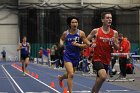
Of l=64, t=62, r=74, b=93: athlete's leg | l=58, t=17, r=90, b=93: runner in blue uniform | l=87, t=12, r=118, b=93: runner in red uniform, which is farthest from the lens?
l=58, t=17, r=90, b=93: runner in blue uniform

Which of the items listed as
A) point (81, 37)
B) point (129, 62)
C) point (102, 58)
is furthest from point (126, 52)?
point (102, 58)

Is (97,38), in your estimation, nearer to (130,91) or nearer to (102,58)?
(102,58)

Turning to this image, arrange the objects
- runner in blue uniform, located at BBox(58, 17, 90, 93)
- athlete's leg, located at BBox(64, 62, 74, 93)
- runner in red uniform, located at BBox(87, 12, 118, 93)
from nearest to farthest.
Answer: runner in red uniform, located at BBox(87, 12, 118, 93) → athlete's leg, located at BBox(64, 62, 74, 93) → runner in blue uniform, located at BBox(58, 17, 90, 93)

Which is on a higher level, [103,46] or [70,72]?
[103,46]

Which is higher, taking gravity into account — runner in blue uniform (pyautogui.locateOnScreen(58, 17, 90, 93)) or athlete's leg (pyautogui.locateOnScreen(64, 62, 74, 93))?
runner in blue uniform (pyautogui.locateOnScreen(58, 17, 90, 93))

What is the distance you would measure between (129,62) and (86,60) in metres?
3.51

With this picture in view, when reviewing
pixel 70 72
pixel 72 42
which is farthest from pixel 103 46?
pixel 70 72

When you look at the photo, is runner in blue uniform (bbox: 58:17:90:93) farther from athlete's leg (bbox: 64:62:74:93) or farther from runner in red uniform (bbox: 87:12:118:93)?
runner in red uniform (bbox: 87:12:118:93)

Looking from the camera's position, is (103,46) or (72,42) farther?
(72,42)

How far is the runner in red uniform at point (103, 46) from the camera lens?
9117 millimetres

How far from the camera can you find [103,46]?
9.20m

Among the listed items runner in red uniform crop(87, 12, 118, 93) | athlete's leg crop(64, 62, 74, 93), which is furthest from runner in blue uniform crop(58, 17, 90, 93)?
runner in red uniform crop(87, 12, 118, 93)

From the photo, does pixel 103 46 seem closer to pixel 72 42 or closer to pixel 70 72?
pixel 72 42

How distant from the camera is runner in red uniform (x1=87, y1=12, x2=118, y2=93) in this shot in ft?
29.9
